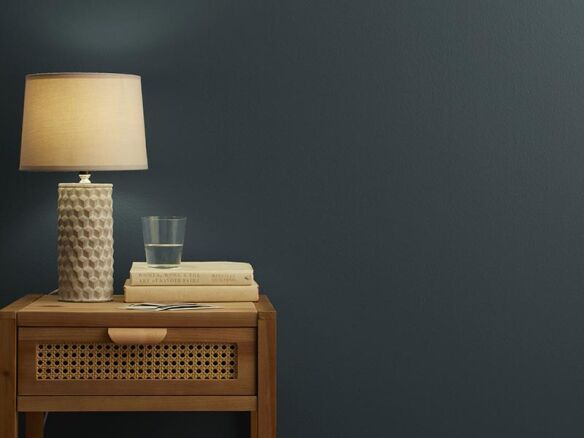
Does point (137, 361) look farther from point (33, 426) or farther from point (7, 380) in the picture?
point (33, 426)

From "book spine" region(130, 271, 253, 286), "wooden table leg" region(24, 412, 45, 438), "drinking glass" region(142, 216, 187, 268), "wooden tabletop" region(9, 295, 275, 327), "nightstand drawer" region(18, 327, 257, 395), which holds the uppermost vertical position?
"drinking glass" region(142, 216, 187, 268)

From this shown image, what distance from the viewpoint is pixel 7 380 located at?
2.05 metres

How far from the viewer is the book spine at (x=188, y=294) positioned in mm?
2191

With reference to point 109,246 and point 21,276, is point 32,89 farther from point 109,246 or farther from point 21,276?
point 21,276

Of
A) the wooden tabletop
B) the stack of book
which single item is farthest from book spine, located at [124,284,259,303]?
the wooden tabletop

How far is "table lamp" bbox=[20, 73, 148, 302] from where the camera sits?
2.13 m

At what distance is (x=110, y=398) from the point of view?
2062 mm

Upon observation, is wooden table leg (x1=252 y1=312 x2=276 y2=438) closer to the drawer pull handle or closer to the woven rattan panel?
the woven rattan panel

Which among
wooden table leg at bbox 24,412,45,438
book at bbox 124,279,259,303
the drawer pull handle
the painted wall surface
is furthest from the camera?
the painted wall surface

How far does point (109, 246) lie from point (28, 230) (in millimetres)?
351

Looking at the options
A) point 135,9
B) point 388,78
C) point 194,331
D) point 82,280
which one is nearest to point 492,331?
point 388,78

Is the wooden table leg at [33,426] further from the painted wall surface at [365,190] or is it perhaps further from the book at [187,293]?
the book at [187,293]

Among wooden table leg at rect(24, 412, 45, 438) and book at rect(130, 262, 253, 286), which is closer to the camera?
book at rect(130, 262, 253, 286)

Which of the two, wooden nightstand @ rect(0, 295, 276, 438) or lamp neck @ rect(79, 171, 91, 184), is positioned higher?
lamp neck @ rect(79, 171, 91, 184)
